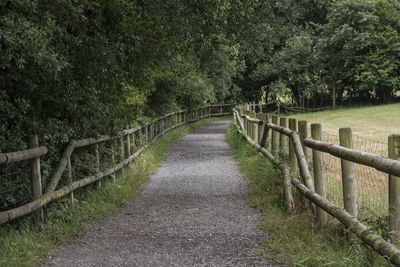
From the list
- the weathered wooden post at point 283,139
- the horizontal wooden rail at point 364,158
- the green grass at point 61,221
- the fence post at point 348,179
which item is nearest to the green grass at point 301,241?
the fence post at point 348,179

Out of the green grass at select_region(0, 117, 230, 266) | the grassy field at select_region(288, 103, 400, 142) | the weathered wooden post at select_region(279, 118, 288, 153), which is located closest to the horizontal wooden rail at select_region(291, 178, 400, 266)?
the weathered wooden post at select_region(279, 118, 288, 153)

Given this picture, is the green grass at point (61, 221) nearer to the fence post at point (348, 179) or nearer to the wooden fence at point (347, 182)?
the wooden fence at point (347, 182)

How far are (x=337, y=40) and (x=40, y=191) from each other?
3111 centimetres

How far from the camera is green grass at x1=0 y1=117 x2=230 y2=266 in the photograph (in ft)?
17.1

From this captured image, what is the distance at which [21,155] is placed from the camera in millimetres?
5707

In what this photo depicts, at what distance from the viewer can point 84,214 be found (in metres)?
7.35

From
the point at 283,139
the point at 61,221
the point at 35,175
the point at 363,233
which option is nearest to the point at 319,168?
the point at 363,233

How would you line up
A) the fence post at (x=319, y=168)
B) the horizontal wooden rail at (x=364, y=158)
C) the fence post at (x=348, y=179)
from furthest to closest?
1. the fence post at (x=319, y=168)
2. the fence post at (x=348, y=179)
3. the horizontal wooden rail at (x=364, y=158)

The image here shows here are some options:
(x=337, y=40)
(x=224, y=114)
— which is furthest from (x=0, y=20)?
(x=224, y=114)

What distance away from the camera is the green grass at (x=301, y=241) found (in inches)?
175

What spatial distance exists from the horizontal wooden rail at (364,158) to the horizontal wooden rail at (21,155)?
142 inches

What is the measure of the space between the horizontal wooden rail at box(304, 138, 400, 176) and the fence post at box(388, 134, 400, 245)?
0.63ft

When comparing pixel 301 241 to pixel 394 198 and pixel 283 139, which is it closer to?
pixel 394 198

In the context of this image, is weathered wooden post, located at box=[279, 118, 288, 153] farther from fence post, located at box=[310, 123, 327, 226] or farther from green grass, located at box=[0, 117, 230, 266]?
green grass, located at box=[0, 117, 230, 266]
